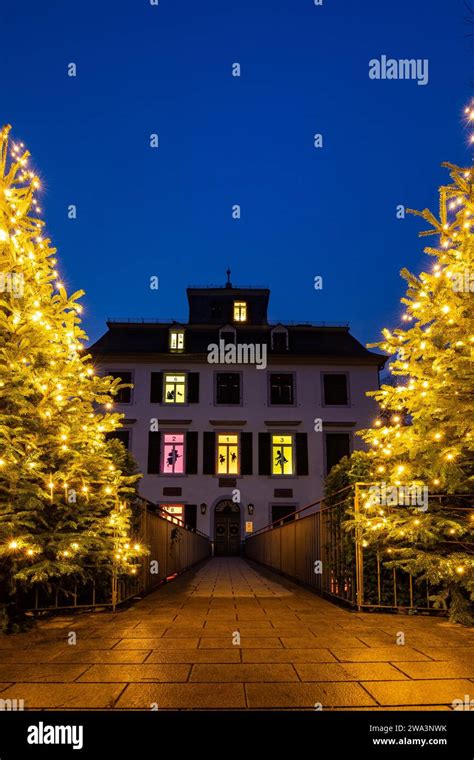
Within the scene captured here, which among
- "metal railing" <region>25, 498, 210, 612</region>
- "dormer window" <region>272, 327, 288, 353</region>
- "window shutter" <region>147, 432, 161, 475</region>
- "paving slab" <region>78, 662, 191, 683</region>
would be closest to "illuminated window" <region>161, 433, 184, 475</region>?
"window shutter" <region>147, 432, 161, 475</region>

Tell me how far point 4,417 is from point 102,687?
2.60m

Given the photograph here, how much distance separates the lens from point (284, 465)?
24.8 meters

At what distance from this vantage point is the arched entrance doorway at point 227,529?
2423cm

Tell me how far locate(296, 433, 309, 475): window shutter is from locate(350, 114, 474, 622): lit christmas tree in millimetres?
18833

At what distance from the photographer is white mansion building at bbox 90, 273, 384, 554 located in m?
24.2

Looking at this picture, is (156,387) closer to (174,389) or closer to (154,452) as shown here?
(174,389)

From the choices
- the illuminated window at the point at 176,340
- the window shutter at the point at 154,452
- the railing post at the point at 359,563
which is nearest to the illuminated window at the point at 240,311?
the illuminated window at the point at 176,340

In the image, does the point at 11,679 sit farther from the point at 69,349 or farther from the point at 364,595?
the point at 364,595

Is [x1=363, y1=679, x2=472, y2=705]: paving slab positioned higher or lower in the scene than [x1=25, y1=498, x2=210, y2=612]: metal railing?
higher

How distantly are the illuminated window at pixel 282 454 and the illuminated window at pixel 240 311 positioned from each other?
7593 millimetres

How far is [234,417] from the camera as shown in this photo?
82.5ft

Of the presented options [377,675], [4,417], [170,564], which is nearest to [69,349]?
[4,417]

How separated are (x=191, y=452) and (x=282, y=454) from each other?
456cm

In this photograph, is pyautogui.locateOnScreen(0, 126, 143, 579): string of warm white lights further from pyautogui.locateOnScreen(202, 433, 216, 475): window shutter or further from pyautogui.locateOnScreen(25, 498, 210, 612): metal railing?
pyautogui.locateOnScreen(202, 433, 216, 475): window shutter
